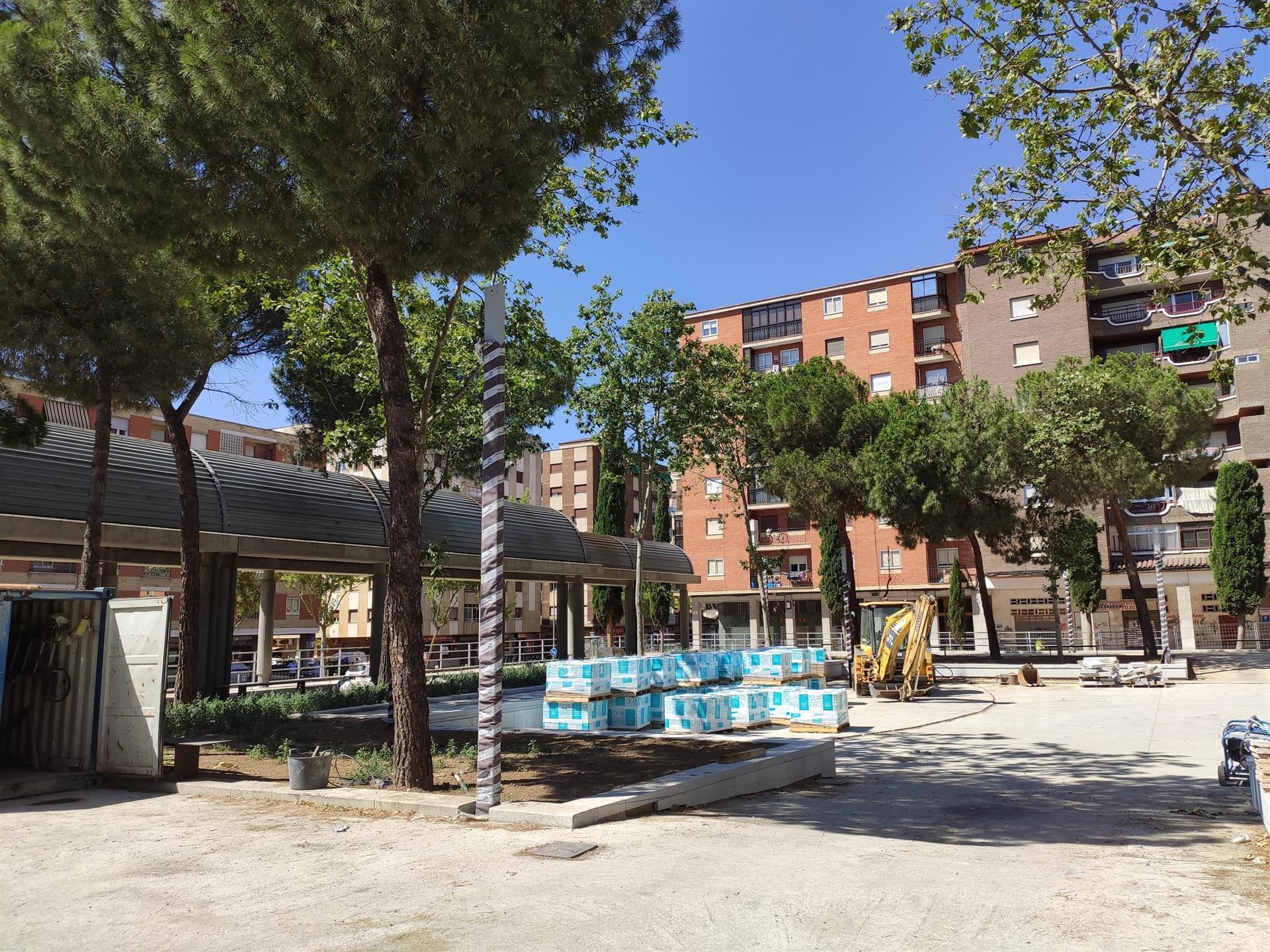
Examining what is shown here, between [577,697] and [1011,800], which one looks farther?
[577,697]

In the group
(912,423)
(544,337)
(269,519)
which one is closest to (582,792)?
(544,337)

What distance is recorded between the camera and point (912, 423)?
107ft

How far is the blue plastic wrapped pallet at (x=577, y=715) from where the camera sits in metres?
14.0

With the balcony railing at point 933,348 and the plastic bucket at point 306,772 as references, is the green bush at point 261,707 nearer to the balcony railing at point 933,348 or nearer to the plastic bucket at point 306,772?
the plastic bucket at point 306,772

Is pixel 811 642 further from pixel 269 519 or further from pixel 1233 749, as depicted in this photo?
pixel 1233 749

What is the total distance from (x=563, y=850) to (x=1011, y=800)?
5510 mm

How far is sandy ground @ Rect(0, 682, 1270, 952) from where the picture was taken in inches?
197

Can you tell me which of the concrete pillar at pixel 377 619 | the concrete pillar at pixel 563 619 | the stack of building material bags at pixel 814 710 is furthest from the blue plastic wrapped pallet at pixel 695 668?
the concrete pillar at pixel 563 619

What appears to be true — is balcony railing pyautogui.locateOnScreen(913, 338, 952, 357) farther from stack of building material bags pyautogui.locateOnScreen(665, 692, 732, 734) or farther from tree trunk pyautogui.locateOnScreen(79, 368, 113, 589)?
tree trunk pyautogui.locateOnScreen(79, 368, 113, 589)

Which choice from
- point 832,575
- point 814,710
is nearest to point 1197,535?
point 832,575

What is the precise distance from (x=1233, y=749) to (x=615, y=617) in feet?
151

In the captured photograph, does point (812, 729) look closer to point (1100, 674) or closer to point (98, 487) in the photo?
point (98, 487)

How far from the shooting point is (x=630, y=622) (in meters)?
37.2

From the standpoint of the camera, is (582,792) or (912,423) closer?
(582,792)
